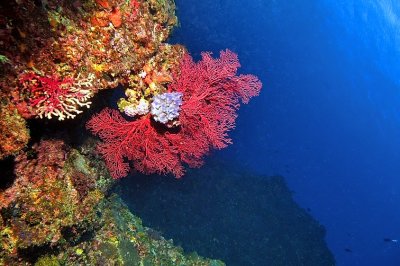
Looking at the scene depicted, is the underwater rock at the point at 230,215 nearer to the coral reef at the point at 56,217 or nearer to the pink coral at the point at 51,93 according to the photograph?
the coral reef at the point at 56,217

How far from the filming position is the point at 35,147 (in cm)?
343

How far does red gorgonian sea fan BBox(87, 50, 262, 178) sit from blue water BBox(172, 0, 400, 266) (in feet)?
27.8

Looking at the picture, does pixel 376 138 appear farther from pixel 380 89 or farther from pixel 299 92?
pixel 299 92

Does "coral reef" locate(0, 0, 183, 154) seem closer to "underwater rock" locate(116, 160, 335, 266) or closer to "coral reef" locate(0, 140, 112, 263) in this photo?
"coral reef" locate(0, 140, 112, 263)

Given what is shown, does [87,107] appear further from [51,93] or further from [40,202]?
[40,202]

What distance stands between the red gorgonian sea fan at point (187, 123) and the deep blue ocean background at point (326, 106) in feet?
27.2

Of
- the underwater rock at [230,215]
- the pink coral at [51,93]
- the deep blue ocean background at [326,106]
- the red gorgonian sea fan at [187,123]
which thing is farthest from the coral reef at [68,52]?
the deep blue ocean background at [326,106]

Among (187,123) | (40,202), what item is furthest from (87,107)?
(187,123)

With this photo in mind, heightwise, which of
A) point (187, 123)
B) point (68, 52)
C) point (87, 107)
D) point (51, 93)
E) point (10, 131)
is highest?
point (187, 123)

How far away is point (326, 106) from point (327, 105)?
34 cm

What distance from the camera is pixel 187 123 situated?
4785 mm

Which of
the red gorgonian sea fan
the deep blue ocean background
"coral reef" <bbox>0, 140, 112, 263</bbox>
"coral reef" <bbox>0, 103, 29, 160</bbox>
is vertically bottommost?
"coral reef" <bbox>0, 140, 112, 263</bbox>

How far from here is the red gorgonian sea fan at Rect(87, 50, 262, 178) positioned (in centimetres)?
458

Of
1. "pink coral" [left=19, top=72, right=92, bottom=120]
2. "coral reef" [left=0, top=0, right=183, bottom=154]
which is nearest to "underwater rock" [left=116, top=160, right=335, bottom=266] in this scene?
"coral reef" [left=0, top=0, right=183, bottom=154]
